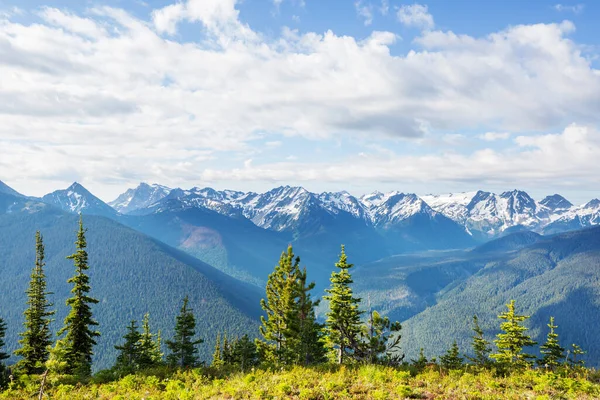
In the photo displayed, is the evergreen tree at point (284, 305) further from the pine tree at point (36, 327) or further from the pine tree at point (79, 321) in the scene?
the pine tree at point (36, 327)

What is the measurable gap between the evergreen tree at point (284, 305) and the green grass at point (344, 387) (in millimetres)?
21864

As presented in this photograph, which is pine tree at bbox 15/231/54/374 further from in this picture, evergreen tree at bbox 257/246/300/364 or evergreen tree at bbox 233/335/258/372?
evergreen tree at bbox 257/246/300/364

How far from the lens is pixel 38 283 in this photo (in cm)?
4400

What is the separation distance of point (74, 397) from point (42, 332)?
3181cm

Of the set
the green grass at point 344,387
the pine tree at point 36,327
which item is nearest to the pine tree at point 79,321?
the pine tree at point 36,327

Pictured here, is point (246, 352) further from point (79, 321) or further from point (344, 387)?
point (344, 387)

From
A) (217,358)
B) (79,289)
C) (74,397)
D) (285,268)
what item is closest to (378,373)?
(74,397)

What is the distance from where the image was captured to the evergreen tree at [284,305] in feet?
141

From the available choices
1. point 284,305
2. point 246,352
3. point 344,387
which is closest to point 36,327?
point 246,352

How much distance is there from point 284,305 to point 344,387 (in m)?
28.1

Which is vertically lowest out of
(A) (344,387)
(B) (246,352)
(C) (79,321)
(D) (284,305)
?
(B) (246,352)

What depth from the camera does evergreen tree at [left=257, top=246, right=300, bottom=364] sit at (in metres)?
43.0

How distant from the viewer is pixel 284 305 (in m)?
44.7

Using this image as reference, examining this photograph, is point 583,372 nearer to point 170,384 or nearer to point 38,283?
point 170,384
